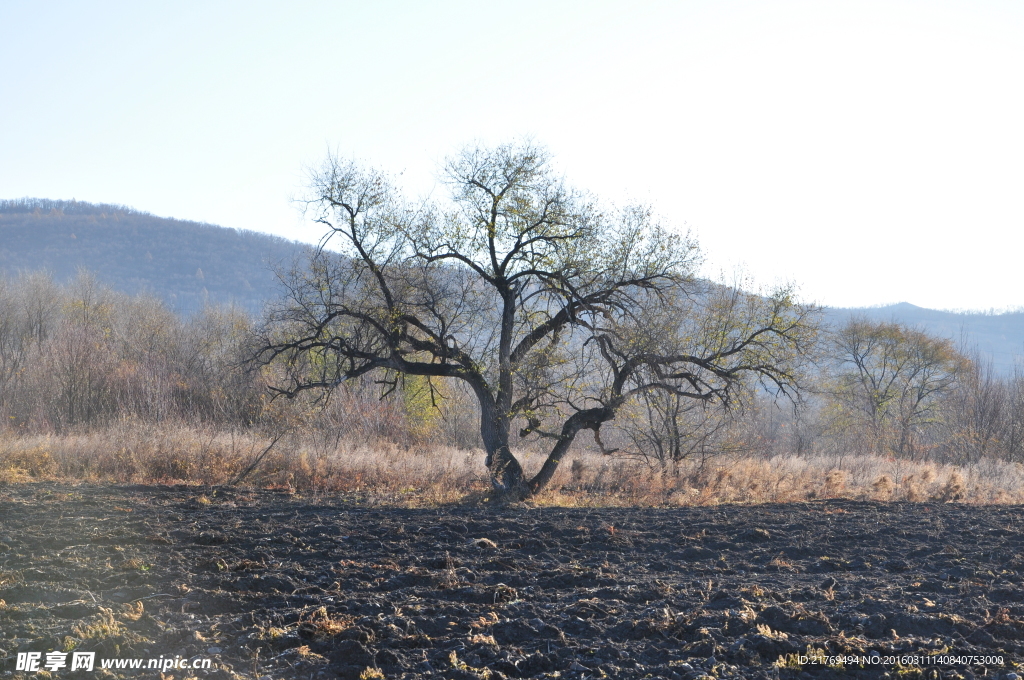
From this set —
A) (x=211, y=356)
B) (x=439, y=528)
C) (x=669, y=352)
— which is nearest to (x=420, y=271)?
(x=669, y=352)

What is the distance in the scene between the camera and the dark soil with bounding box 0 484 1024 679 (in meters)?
5.07

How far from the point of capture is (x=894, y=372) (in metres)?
44.4

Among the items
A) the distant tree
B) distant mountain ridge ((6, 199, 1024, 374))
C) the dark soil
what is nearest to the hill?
distant mountain ridge ((6, 199, 1024, 374))

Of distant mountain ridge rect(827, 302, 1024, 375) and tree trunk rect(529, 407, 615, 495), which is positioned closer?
tree trunk rect(529, 407, 615, 495)

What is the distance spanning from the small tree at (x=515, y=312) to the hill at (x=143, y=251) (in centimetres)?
9524

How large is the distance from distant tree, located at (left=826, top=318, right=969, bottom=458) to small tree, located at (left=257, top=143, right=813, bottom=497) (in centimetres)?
2746

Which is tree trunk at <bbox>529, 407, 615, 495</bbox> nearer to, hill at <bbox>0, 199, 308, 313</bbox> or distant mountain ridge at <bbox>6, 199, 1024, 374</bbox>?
hill at <bbox>0, 199, 308, 313</bbox>

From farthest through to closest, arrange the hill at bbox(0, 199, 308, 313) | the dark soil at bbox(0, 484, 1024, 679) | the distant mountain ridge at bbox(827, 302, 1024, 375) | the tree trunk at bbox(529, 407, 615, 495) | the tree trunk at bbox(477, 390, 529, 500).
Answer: the distant mountain ridge at bbox(827, 302, 1024, 375), the hill at bbox(0, 199, 308, 313), the tree trunk at bbox(529, 407, 615, 495), the tree trunk at bbox(477, 390, 529, 500), the dark soil at bbox(0, 484, 1024, 679)

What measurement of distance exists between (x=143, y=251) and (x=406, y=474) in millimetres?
123393

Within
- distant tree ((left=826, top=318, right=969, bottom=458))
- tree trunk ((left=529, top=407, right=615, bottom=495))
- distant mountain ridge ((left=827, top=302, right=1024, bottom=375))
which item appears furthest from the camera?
distant mountain ridge ((left=827, top=302, right=1024, bottom=375))

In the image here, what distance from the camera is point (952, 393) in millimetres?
37281

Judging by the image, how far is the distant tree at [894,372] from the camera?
139 feet

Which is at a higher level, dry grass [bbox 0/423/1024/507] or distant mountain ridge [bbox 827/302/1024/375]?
distant mountain ridge [bbox 827/302/1024/375]

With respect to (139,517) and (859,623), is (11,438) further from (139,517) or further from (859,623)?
(859,623)
